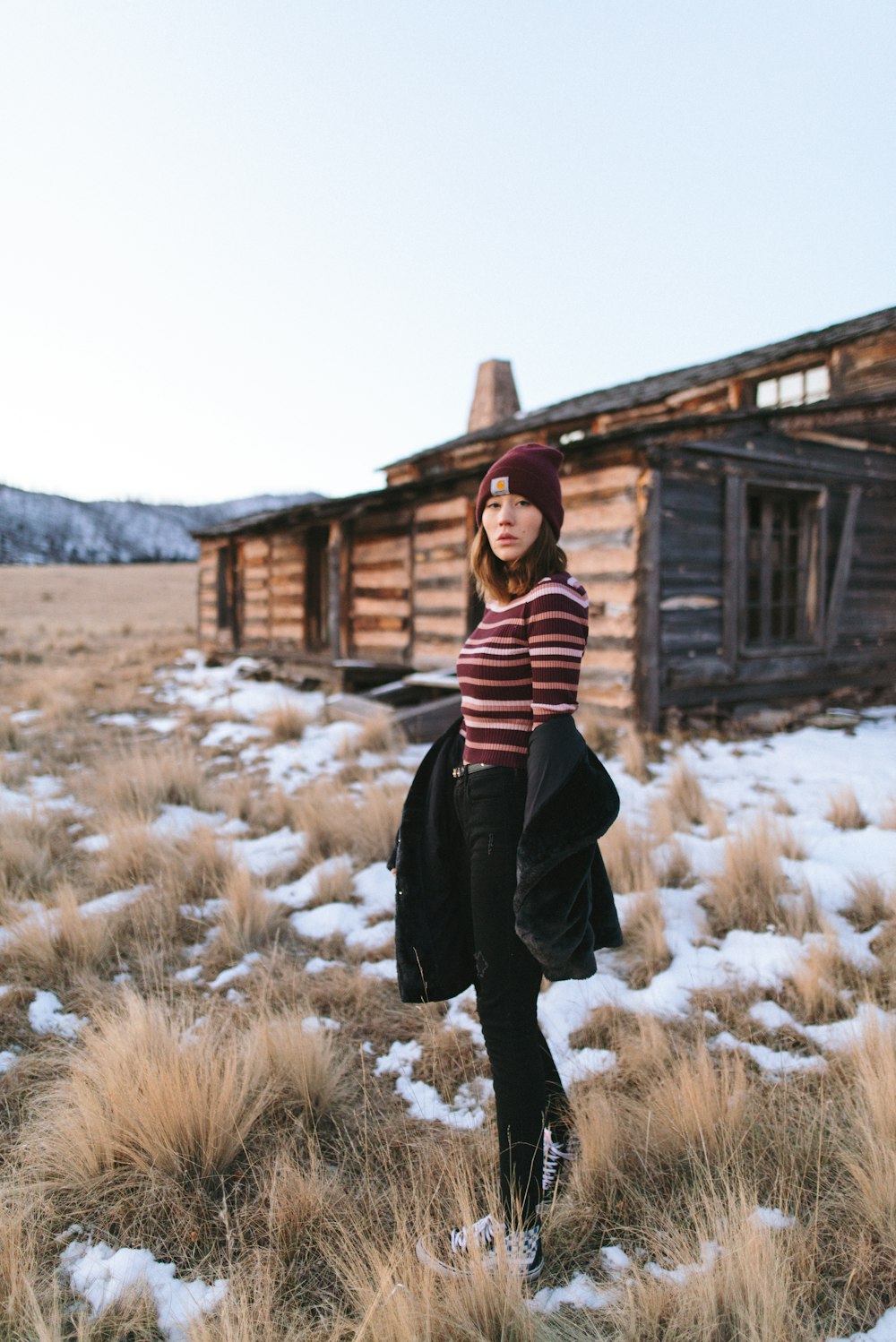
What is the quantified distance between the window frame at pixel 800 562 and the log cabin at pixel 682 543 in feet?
0.07

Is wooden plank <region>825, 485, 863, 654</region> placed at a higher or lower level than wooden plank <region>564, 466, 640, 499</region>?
lower

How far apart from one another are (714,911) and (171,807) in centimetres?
385

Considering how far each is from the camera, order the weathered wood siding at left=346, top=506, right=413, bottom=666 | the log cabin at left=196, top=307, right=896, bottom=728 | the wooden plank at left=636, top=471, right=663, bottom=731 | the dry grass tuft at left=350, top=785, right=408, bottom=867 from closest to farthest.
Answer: the dry grass tuft at left=350, top=785, right=408, bottom=867 < the wooden plank at left=636, top=471, right=663, bottom=731 < the log cabin at left=196, top=307, right=896, bottom=728 < the weathered wood siding at left=346, top=506, right=413, bottom=666

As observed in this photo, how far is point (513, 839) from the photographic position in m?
1.82

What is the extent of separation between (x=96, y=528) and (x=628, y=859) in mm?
62681

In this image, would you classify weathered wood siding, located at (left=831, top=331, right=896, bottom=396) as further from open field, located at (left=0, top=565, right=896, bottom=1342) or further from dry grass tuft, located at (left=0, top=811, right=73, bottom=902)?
dry grass tuft, located at (left=0, top=811, right=73, bottom=902)

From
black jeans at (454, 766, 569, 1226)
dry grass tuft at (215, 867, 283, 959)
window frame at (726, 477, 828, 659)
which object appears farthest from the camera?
window frame at (726, 477, 828, 659)

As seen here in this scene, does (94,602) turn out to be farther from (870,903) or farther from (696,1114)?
(696,1114)

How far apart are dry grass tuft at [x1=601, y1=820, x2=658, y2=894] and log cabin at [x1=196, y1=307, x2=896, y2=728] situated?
3.24 metres

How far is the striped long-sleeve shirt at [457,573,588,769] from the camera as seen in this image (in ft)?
5.72

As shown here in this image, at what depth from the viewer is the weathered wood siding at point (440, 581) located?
9.93 meters

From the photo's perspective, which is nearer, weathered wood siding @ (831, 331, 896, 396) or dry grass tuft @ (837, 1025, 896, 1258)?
dry grass tuft @ (837, 1025, 896, 1258)

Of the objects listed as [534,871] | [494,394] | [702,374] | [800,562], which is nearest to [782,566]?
[800,562]

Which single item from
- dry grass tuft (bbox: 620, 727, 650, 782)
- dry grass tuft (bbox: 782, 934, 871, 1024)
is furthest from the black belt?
dry grass tuft (bbox: 620, 727, 650, 782)
